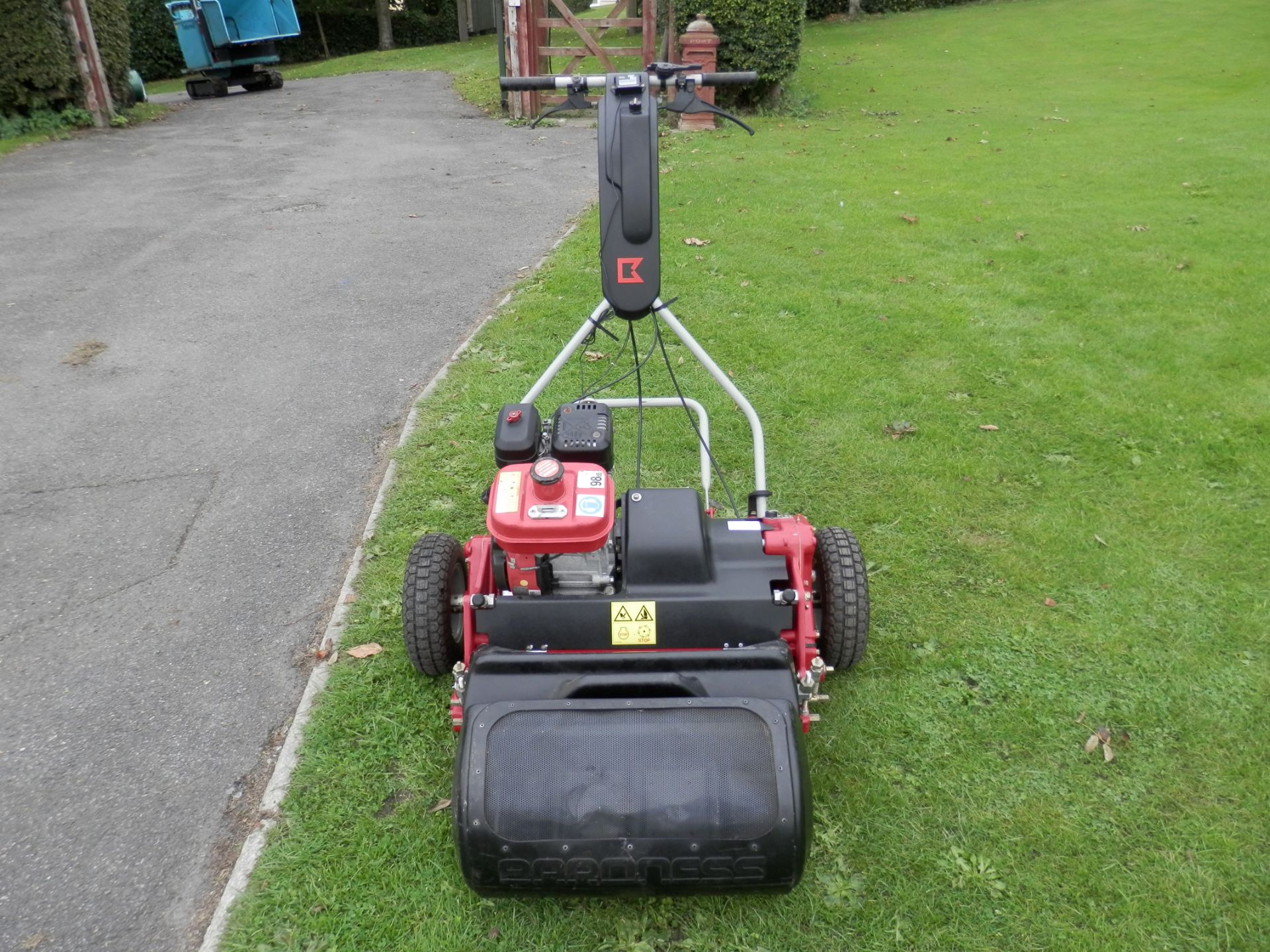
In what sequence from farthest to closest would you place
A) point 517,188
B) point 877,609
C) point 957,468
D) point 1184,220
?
point 517,188
point 1184,220
point 957,468
point 877,609

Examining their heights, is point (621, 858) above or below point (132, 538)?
above

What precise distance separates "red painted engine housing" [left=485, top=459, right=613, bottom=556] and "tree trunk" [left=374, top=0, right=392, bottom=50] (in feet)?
92.6

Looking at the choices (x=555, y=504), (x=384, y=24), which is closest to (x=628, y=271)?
(x=555, y=504)

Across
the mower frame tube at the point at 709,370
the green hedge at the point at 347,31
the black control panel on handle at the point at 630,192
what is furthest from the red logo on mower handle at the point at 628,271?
the green hedge at the point at 347,31

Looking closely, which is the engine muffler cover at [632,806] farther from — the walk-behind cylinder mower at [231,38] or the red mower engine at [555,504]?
the walk-behind cylinder mower at [231,38]

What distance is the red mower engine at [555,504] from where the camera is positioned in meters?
2.62

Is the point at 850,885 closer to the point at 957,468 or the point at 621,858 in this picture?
the point at 621,858

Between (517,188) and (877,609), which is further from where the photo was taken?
(517,188)

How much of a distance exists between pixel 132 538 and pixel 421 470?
50.6 inches

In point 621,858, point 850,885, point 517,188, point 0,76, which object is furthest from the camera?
point 0,76

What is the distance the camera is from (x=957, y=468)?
4531 mm

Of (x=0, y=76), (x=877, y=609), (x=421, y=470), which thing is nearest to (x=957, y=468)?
(x=877, y=609)

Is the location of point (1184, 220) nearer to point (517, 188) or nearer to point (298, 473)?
point (517, 188)

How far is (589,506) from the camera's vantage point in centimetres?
266
